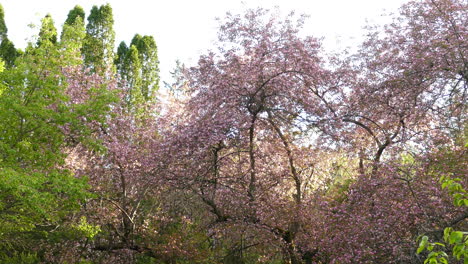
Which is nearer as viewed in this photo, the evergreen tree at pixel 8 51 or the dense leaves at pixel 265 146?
the dense leaves at pixel 265 146

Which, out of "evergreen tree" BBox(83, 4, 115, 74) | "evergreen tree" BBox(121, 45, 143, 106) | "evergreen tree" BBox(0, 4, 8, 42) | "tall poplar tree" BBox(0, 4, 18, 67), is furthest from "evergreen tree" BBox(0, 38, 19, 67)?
Result: "evergreen tree" BBox(121, 45, 143, 106)

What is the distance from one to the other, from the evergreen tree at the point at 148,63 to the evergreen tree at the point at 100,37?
2.29 m

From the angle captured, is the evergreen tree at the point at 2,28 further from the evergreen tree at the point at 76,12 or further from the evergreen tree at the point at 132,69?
the evergreen tree at the point at 132,69

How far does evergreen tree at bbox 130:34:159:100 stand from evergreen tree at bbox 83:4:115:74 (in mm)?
2291

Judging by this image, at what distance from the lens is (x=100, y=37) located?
23625 mm

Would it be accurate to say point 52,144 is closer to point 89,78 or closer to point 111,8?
point 89,78

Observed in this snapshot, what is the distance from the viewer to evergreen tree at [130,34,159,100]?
25.0 meters

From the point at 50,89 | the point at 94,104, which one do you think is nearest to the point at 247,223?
the point at 94,104

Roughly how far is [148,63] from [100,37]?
3.16 metres

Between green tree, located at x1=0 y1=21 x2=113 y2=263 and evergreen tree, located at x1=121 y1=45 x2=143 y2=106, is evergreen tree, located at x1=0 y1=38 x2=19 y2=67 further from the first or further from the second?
green tree, located at x1=0 y1=21 x2=113 y2=263

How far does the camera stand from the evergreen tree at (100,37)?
75.8ft

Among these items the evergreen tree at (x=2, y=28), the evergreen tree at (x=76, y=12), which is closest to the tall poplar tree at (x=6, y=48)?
the evergreen tree at (x=2, y=28)

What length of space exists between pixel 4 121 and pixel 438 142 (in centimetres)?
916

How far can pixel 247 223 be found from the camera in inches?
384
